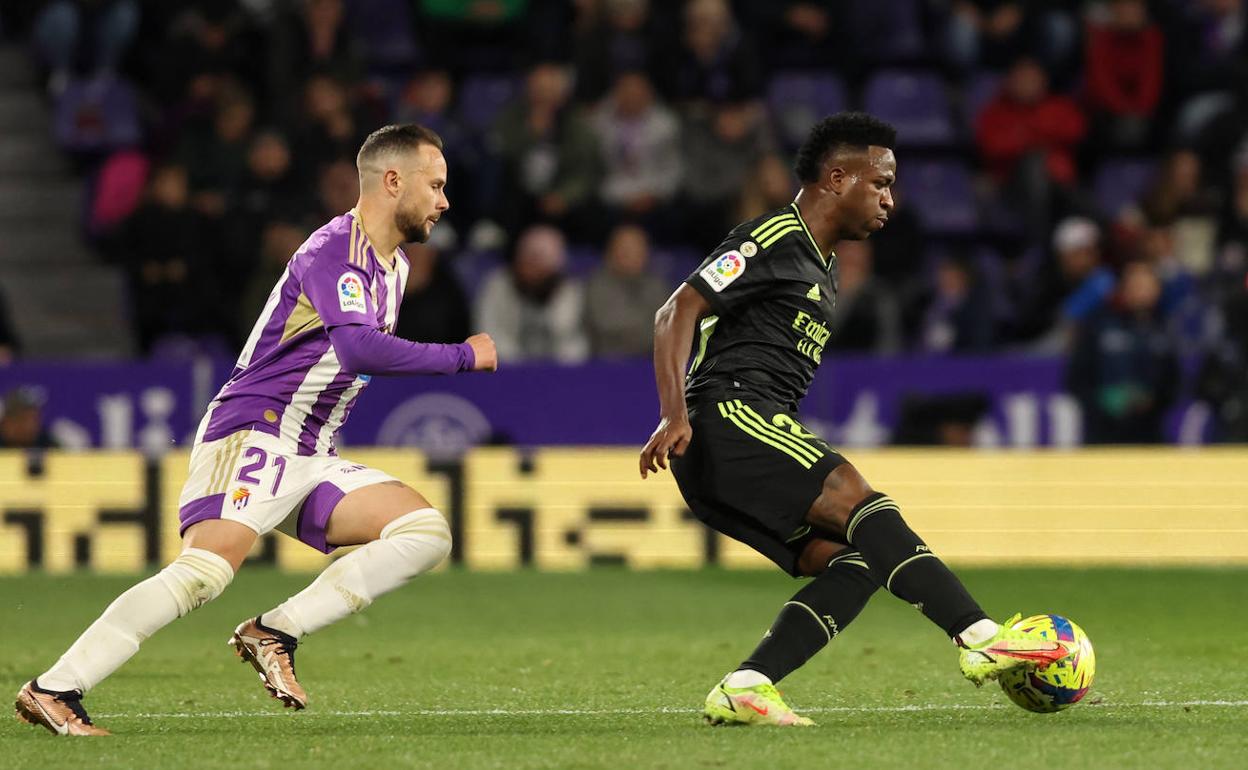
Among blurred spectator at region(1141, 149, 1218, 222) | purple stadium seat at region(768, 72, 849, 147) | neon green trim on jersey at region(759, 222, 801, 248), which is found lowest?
blurred spectator at region(1141, 149, 1218, 222)

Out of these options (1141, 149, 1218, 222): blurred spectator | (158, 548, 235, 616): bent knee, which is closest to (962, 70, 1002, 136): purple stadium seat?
(1141, 149, 1218, 222): blurred spectator

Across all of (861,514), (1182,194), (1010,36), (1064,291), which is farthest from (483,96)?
(861,514)

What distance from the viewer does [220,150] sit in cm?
1550

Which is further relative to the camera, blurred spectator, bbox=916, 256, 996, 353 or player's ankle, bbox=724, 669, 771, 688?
blurred spectator, bbox=916, 256, 996, 353

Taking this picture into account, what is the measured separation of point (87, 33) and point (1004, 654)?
1235 cm

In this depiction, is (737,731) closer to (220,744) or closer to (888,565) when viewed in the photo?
(888,565)

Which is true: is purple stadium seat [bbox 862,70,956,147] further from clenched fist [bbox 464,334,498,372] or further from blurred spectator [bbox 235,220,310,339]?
clenched fist [bbox 464,334,498,372]

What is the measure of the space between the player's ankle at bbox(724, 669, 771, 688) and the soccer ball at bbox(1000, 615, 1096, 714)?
688 millimetres

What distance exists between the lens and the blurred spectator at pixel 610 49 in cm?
1602

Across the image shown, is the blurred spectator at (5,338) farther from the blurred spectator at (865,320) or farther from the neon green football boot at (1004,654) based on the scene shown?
the neon green football boot at (1004,654)

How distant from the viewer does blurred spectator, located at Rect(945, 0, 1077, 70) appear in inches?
660

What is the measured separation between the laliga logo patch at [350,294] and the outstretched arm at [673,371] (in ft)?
2.85

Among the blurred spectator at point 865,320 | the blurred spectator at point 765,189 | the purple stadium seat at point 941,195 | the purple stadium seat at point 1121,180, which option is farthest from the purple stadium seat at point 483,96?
the purple stadium seat at point 1121,180

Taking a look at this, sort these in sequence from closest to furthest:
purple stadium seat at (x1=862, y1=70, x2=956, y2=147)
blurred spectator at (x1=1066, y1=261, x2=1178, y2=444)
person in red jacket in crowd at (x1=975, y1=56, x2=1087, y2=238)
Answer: blurred spectator at (x1=1066, y1=261, x2=1178, y2=444) → person in red jacket in crowd at (x1=975, y1=56, x2=1087, y2=238) → purple stadium seat at (x1=862, y1=70, x2=956, y2=147)
